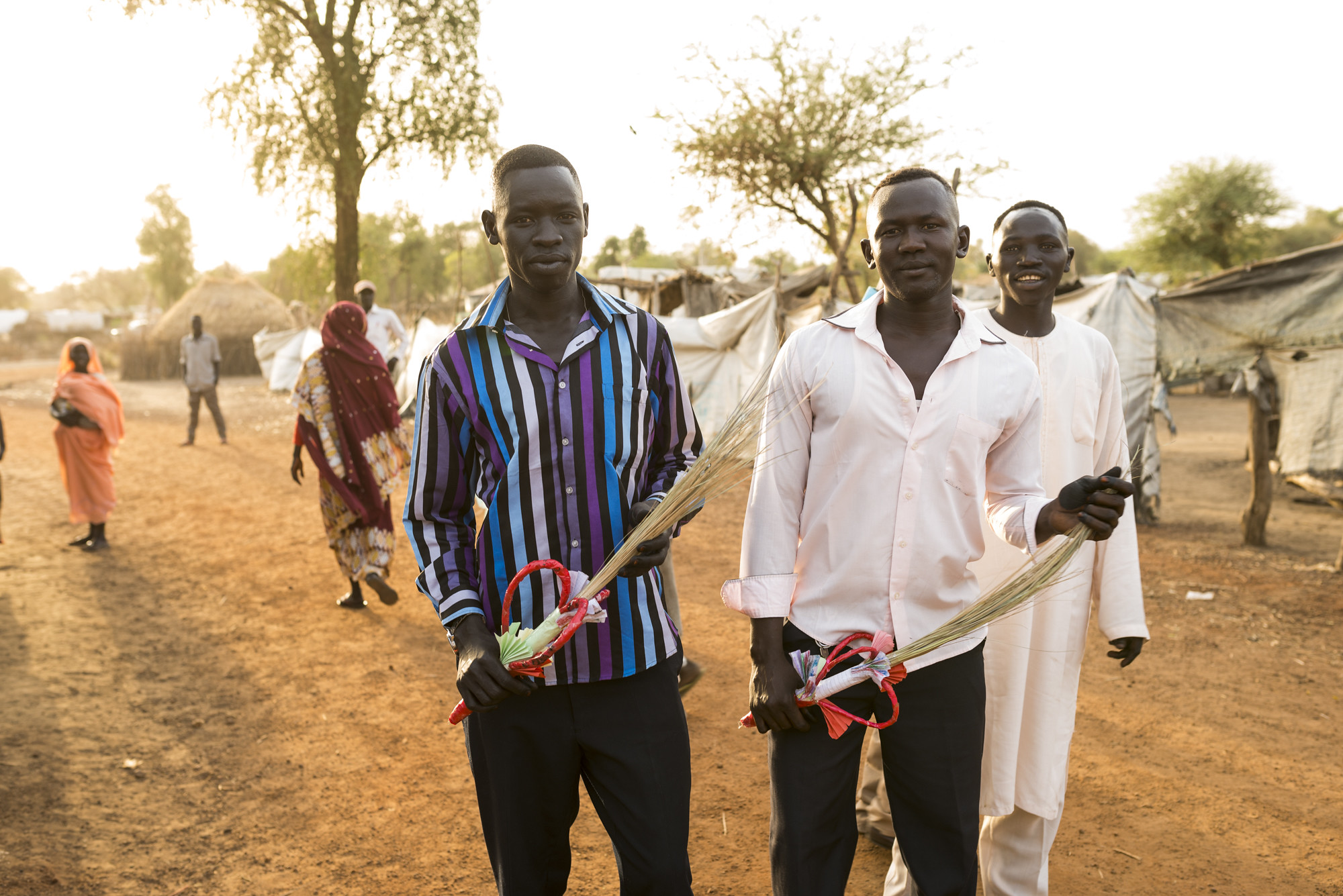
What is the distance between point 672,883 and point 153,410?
19.0 m

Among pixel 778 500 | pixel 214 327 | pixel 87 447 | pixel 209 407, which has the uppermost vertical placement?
pixel 214 327

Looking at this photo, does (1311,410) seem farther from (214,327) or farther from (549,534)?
(214,327)

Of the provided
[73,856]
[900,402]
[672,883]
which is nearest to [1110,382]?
[900,402]

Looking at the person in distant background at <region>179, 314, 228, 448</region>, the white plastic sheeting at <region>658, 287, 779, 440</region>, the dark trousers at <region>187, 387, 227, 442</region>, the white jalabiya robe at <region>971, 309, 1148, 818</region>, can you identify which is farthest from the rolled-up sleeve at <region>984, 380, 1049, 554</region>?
the dark trousers at <region>187, 387, 227, 442</region>

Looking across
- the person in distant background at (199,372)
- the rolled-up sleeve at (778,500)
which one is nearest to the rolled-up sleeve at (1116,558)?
the rolled-up sleeve at (778,500)

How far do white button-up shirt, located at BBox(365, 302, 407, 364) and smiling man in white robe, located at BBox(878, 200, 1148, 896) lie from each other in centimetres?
675

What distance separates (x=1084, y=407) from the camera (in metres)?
2.38

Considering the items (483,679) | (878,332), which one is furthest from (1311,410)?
(483,679)

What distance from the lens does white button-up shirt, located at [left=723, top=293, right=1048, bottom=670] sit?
1815mm

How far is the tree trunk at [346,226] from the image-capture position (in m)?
12.3

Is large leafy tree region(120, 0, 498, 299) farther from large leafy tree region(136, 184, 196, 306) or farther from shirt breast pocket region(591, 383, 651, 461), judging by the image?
large leafy tree region(136, 184, 196, 306)

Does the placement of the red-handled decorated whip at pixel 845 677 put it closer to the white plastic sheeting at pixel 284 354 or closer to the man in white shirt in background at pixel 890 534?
the man in white shirt in background at pixel 890 534

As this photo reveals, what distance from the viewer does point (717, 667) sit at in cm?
465

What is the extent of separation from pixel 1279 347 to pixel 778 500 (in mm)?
6558
